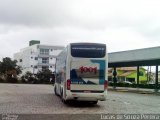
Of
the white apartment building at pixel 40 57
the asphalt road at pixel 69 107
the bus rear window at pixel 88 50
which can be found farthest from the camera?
the white apartment building at pixel 40 57

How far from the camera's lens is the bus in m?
18.5

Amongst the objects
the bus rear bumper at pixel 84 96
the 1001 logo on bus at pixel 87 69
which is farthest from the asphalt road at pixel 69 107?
the 1001 logo on bus at pixel 87 69

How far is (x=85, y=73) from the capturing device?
18.6 m

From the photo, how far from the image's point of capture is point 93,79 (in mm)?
18625

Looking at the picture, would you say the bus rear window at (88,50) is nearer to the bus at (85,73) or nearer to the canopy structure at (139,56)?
the bus at (85,73)

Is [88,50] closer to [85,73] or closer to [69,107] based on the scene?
[85,73]

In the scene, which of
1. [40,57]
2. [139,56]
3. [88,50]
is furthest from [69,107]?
[40,57]

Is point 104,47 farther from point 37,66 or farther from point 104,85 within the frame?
point 37,66

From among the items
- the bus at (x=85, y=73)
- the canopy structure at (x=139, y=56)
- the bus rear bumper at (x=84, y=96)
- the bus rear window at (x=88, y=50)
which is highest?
the canopy structure at (x=139, y=56)

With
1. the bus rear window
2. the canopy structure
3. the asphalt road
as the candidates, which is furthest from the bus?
the canopy structure

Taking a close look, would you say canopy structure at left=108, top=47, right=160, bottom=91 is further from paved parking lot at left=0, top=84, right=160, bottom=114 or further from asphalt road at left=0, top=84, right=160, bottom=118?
asphalt road at left=0, top=84, right=160, bottom=118

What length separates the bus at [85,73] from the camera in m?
18.5

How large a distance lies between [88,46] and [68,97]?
292 cm

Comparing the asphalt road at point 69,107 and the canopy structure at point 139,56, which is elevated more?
the canopy structure at point 139,56
